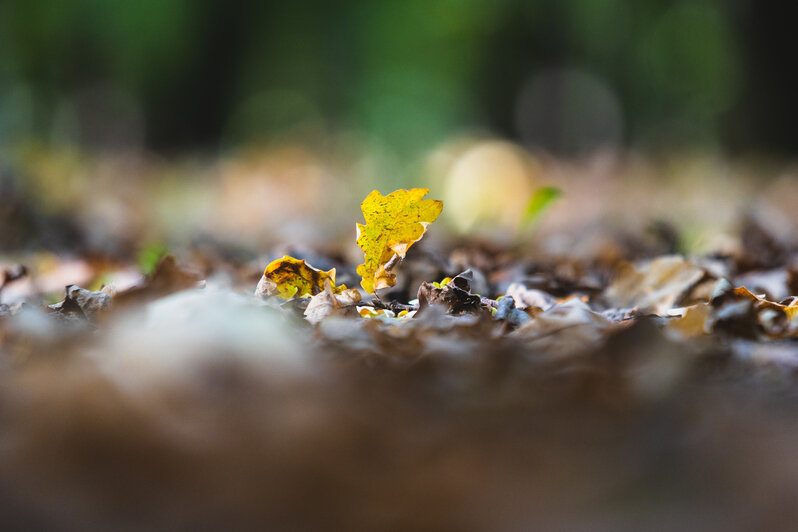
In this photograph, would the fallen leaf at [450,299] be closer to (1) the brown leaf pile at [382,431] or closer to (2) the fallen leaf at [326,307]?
(2) the fallen leaf at [326,307]

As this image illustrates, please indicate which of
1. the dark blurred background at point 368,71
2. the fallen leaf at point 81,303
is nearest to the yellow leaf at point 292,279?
the fallen leaf at point 81,303

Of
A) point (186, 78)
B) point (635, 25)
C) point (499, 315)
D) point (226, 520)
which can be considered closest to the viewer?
point (226, 520)

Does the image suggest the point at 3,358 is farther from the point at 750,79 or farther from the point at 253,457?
the point at 750,79

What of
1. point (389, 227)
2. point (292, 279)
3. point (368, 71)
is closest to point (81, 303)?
point (292, 279)

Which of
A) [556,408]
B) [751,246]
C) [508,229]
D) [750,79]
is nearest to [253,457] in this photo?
[556,408]

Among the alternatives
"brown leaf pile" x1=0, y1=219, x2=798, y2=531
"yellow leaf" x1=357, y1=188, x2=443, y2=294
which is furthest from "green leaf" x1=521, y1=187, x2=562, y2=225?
"brown leaf pile" x1=0, y1=219, x2=798, y2=531

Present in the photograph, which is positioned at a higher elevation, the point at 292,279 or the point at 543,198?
the point at 543,198

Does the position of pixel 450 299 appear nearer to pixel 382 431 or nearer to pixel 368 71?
pixel 382 431
